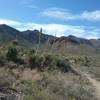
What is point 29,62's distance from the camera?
26734mm

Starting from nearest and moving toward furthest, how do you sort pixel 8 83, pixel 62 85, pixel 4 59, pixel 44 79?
pixel 8 83 → pixel 62 85 → pixel 44 79 → pixel 4 59

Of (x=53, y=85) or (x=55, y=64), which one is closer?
(x=53, y=85)

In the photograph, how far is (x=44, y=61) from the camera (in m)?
29.0

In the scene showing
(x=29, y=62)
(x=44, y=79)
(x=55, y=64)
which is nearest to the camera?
(x=44, y=79)

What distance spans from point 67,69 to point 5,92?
60.6ft

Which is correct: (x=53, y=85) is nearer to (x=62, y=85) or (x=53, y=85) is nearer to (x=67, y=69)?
(x=62, y=85)

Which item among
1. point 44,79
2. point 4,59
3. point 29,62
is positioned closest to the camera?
point 44,79

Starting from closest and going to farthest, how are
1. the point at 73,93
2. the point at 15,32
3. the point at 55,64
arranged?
the point at 73,93, the point at 55,64, the point at 15,32

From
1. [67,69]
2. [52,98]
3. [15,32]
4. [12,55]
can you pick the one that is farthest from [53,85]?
[15,32]

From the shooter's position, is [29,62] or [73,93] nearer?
[73,93]

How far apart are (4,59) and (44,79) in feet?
21.9

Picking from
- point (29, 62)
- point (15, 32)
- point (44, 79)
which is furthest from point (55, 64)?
point (15, 32)

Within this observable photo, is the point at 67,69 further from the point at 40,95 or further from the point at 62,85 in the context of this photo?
the point at 40,95

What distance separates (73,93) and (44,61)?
13.3 metres
